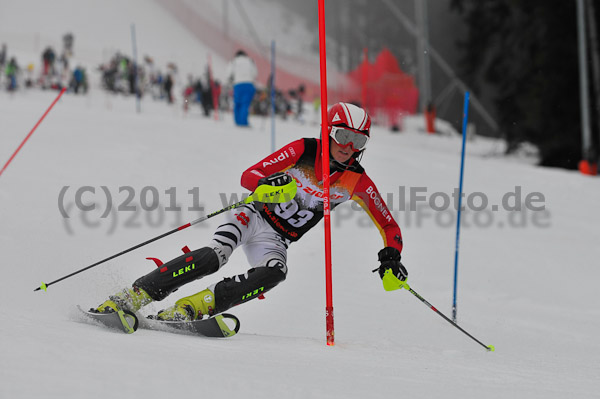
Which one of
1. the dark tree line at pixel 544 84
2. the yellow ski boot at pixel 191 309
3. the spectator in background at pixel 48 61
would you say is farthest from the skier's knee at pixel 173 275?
the spectator in background at pixel 48 61

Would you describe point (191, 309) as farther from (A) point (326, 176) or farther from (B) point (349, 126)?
(B) point (349, 126)

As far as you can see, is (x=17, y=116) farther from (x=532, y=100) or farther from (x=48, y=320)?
(x=532, y=100)

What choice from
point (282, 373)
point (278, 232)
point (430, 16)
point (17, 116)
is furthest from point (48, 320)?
point (430, 16)

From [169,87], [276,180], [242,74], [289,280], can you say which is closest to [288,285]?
[289,280]

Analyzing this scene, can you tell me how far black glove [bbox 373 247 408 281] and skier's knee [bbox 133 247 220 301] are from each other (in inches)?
47.2

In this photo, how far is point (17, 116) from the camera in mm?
12031

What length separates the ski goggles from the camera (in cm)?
405

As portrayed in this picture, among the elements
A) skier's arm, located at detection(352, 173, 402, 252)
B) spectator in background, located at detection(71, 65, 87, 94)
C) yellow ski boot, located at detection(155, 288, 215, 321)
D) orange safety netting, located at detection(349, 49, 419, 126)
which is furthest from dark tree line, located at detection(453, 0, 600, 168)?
yellow ski boot, located at detection(155, 288, 215, 321)

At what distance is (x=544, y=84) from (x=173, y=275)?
16372 mm

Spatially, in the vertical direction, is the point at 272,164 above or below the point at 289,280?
above

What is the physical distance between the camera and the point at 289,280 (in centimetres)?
673

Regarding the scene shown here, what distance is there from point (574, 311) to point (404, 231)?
2.86m

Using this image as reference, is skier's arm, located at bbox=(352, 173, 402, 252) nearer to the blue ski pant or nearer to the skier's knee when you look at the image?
the skier's knee

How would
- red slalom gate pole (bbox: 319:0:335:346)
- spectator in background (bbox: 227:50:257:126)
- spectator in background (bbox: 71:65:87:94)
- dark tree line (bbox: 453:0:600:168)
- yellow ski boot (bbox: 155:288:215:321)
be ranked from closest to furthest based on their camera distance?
yellow ski boot (bbox: 155:288:215:321) < red slalom gate pole (bbox: 319:0:335:346) < spectator in background (bbox: 227:50:257:126) < dark tree line (bbox: 453:0:600:168) < spectator in background (bbox: 71:65:87:94)
